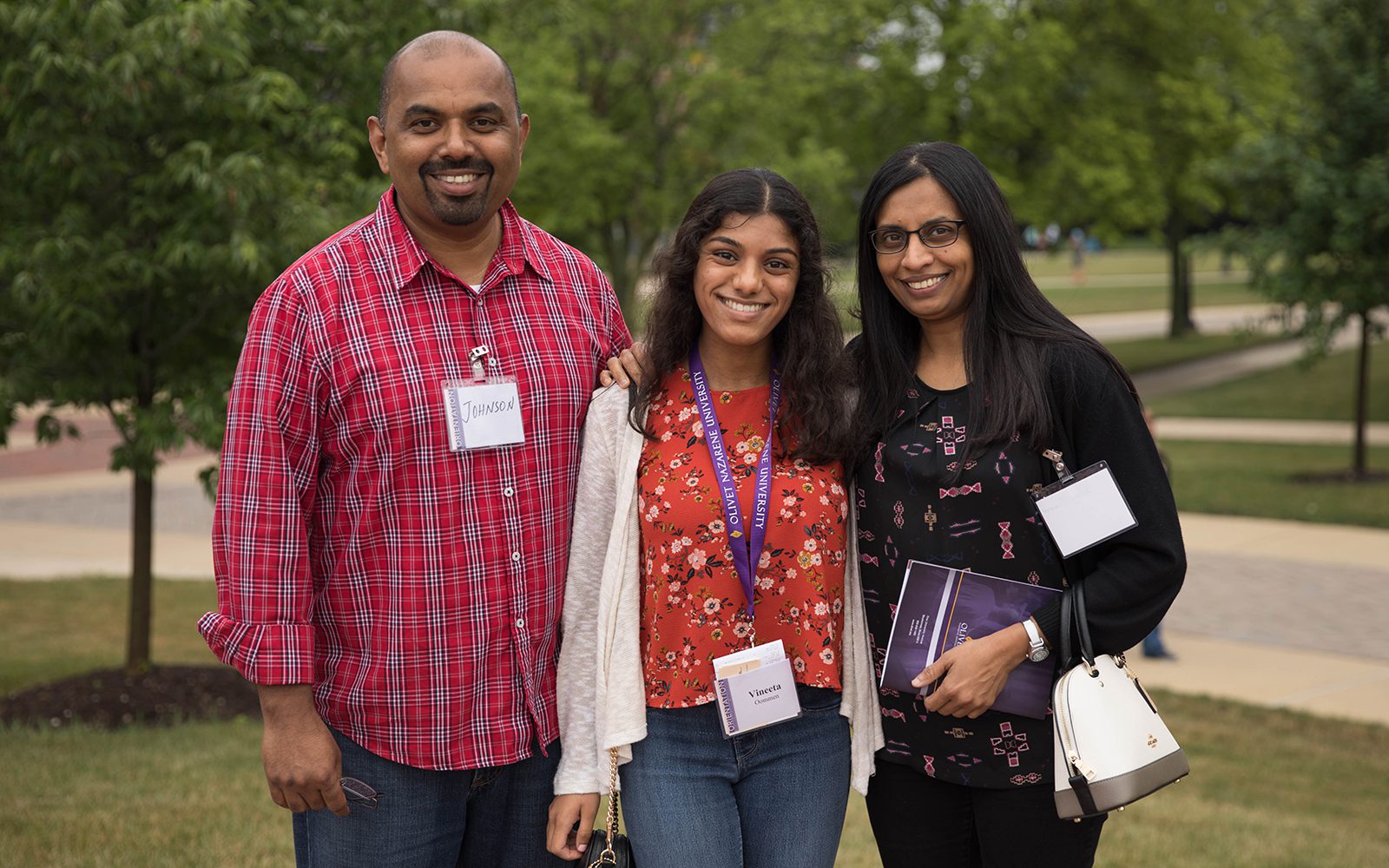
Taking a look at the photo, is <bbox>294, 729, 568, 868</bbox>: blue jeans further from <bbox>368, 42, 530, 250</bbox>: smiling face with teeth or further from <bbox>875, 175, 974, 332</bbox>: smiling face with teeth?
<bbox>875, 175, 974, 332</bbox>: smiling face with teeth

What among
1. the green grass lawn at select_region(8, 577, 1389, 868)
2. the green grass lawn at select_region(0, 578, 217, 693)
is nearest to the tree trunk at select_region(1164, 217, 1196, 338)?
the green grass lawn at select_region(8, 577, 1389, 868)

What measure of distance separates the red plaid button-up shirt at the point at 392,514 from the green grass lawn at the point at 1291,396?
20.3 metres

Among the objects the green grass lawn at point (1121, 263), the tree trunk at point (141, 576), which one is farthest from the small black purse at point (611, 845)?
the green grass lawn at point (1121, 263)

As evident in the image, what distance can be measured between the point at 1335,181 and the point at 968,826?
13613mm

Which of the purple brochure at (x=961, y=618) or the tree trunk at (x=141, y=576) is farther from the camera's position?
the tree trunk at (x=141, y=576)

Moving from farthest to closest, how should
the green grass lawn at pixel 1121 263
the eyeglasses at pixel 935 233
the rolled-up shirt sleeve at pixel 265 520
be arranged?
the green grass lawn at pixel 1121 263, the eyeglasses at pixel 935 233, the rolled-up shirt sleeve at pixel 265 520

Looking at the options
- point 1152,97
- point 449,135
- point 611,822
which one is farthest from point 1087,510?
point 1152,97

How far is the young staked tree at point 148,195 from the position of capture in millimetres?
5965

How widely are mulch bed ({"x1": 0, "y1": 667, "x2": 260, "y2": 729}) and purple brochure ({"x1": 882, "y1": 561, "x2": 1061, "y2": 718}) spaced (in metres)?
5.07

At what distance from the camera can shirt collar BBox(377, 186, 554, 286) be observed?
2.84m

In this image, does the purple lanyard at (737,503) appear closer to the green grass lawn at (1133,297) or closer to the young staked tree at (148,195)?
the young staked tree at (148,195)

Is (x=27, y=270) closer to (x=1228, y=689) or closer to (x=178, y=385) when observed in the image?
(x=178, y=385)

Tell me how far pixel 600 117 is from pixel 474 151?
51.4 feet

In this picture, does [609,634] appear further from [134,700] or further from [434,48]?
[134,700]
